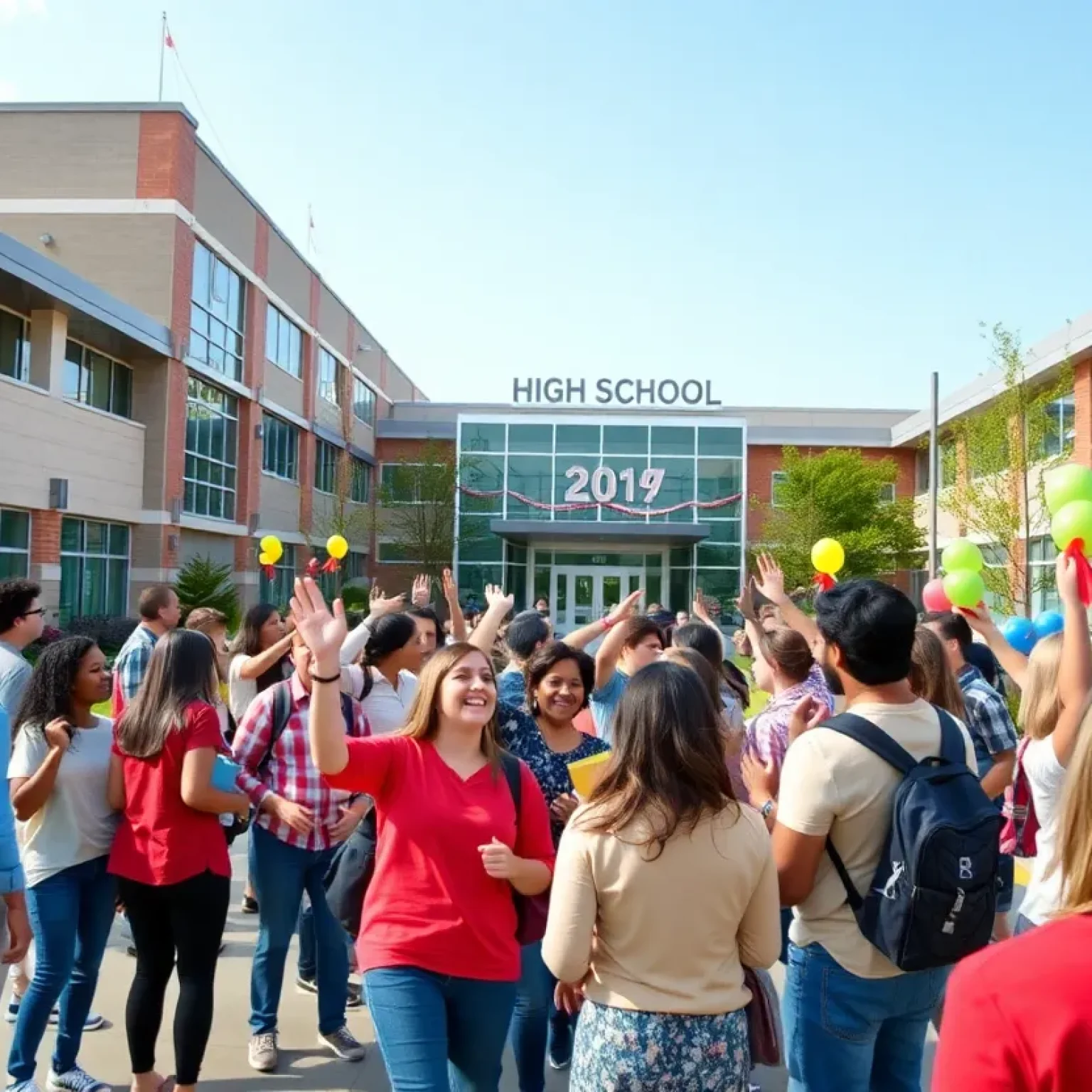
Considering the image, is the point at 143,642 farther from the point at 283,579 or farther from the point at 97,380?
the point at 283,579

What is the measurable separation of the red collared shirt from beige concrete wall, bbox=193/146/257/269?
2115 cm

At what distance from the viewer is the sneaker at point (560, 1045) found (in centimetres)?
436

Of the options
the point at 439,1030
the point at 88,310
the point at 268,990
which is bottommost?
the point at 268,990

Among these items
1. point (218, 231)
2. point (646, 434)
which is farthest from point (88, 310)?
point (646, 434)

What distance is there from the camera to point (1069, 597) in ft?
10.6

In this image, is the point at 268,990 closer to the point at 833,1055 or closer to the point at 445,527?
the point at 833,1055

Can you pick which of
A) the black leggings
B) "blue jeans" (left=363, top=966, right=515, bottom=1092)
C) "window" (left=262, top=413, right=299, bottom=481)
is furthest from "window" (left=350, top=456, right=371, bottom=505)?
"blue jeans" (left=363, top=966, right=515, bottom=1092)

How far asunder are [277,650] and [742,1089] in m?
4.36

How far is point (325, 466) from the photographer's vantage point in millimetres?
34062

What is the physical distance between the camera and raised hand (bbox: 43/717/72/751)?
3.71 meters

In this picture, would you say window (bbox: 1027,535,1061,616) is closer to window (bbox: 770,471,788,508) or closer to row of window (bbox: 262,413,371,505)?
window (bbox: 770,471,788,508)

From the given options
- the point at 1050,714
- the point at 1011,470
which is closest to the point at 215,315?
the point at 1011,470

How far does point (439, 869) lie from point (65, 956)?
6.22 ft

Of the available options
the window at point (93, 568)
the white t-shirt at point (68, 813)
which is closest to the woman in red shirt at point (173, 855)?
the white t-shirt at point (68, 813)
